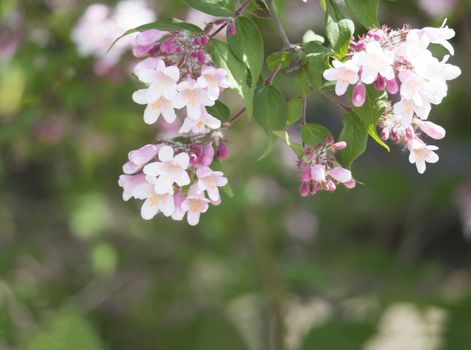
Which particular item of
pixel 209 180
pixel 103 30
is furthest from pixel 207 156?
pixel 103 30

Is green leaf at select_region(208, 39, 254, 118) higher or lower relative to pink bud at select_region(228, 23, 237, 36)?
lower

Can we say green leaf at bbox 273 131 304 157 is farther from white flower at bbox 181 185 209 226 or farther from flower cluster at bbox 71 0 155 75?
flower cluster at bbox 71 0 155 75

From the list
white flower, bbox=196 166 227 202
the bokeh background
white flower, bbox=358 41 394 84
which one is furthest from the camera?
the bokeh background

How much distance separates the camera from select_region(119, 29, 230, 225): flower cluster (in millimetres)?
1009

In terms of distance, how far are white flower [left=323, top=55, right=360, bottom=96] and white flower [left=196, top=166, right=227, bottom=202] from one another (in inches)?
8.5

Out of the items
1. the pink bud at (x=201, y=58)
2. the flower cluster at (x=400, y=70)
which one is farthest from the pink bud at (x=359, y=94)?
the pink bud at (x=201, y=58)

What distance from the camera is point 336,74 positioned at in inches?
38.9

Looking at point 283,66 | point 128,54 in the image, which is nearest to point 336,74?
point 283,66

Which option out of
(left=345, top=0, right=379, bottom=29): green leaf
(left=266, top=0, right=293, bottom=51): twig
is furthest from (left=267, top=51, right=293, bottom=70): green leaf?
(left=345, top=0, right=379, bottom=29): green leaf

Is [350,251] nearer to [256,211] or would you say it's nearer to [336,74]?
[256,211]

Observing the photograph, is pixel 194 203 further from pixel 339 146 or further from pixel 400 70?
pixel 400 70

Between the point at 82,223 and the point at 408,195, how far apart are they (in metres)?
1.58

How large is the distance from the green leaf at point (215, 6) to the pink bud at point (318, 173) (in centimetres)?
27

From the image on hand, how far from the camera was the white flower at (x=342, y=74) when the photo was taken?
978mm
